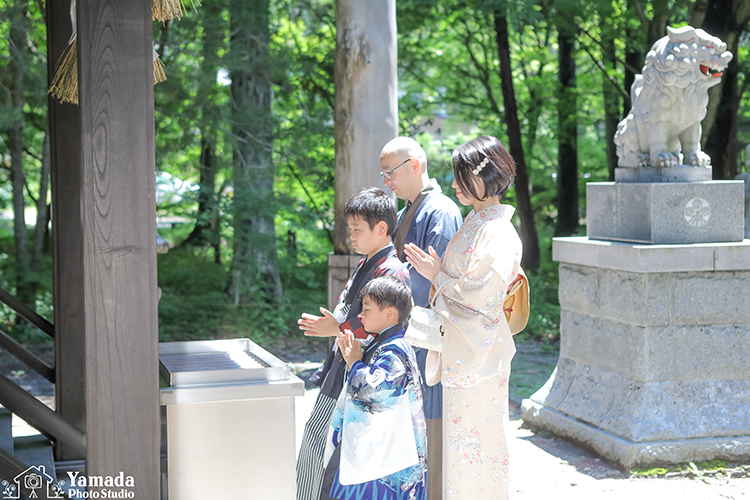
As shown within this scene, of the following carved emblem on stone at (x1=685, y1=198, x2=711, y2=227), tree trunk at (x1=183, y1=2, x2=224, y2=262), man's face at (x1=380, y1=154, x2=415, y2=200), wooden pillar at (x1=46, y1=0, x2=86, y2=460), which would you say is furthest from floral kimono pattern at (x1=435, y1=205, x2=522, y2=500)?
tree trunk at (x1=183, y1=2, x2=224, y2=262)

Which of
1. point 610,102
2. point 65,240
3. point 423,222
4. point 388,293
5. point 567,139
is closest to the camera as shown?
point 388,293

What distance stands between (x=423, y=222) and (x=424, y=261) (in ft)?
1.92

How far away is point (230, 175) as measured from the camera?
966 centimetres

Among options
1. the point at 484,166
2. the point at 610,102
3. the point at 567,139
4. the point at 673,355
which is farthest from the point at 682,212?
the point at 610,102

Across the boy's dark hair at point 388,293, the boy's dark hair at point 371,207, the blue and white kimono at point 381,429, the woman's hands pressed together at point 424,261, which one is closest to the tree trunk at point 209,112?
the boy's dark hair at point 371,207

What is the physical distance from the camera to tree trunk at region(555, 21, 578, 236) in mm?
12562

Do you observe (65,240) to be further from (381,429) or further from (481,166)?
(481,166)

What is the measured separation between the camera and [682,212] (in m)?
5.00

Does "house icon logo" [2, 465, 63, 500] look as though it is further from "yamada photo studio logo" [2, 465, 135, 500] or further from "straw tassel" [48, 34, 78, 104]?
"straw tassel" [48, 34, 78, 104]

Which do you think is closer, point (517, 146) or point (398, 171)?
point (398, 171)

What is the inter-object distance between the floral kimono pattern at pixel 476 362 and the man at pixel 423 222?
0.45 m

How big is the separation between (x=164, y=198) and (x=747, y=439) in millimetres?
7718

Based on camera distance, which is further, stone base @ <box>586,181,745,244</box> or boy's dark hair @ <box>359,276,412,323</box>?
stone base @ <box>586,181,745,244</box>

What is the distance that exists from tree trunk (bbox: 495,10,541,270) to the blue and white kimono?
940 cm
